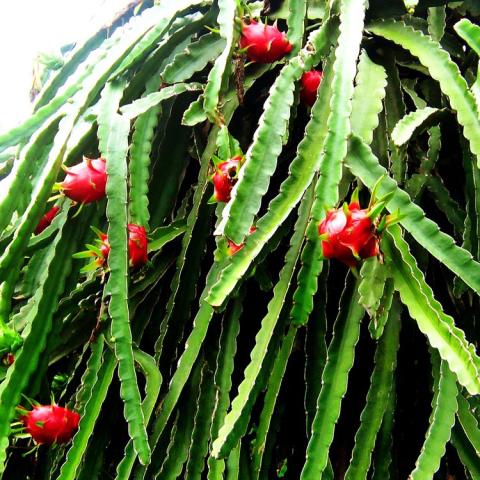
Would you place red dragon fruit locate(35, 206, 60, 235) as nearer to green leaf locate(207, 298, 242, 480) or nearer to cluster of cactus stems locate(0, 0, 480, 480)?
cluster of cactus stems locate(0, 0, 480, 480)

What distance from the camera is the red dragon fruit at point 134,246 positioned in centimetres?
102

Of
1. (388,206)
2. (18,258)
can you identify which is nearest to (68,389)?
(18,258)

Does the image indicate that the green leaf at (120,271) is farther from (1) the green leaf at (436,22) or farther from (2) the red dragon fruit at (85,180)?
(1) the green leaf at (436,22)

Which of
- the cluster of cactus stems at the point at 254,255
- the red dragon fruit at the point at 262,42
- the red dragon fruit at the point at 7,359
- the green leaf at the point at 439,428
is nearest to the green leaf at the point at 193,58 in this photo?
the cluster of cactus stems at the point at 254,255

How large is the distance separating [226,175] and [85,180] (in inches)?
10.3

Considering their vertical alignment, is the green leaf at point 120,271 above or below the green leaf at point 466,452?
above

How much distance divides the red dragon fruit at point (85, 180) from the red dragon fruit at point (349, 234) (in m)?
0.43

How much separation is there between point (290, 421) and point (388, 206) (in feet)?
1.57

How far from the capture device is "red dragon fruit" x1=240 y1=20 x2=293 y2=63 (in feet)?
3.48

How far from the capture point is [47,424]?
0.99m

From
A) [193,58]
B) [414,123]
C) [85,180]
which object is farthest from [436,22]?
[85,180]

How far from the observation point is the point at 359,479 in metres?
0.84

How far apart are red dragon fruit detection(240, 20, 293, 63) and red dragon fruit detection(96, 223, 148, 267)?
36 cm

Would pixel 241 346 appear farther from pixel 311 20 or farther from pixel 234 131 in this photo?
pixel 311 20
